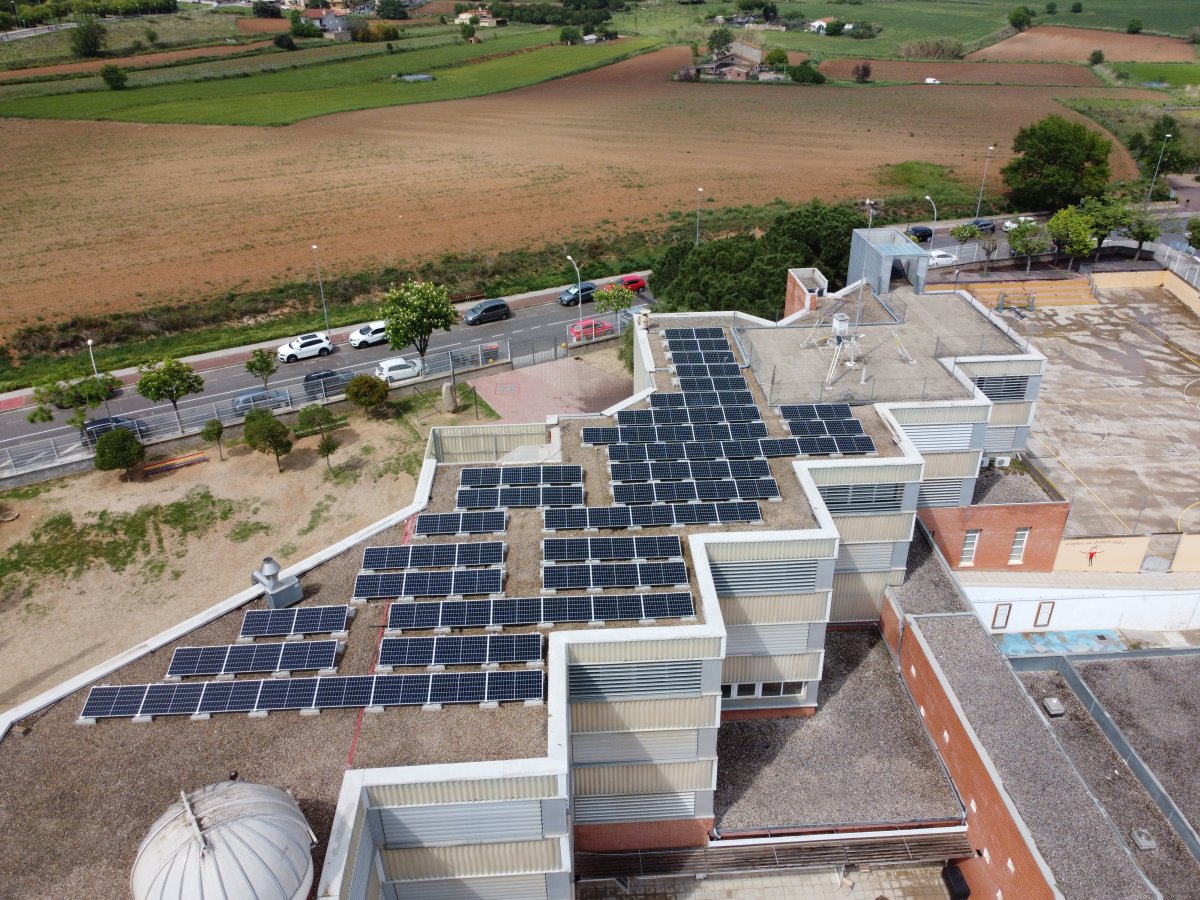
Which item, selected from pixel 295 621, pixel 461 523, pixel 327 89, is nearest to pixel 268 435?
pixel 461 523

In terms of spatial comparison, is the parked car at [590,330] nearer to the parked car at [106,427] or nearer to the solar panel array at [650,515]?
the parked car at [106,427]

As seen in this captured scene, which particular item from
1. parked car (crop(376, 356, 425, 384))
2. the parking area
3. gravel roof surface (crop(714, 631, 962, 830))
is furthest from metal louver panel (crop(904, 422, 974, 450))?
parked car (crop(376, 356, 425, 384))

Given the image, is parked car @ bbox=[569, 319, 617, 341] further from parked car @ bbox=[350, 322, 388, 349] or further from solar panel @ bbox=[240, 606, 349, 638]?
solar panel @ bbox=[240, 606, 349, 638]

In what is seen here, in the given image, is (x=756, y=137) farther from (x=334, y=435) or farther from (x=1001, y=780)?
(x=1001, y=780)

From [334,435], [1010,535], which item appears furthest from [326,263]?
[1010,535]

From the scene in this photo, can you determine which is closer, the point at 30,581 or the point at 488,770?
the point at 488,770

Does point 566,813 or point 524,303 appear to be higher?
point 566,813
